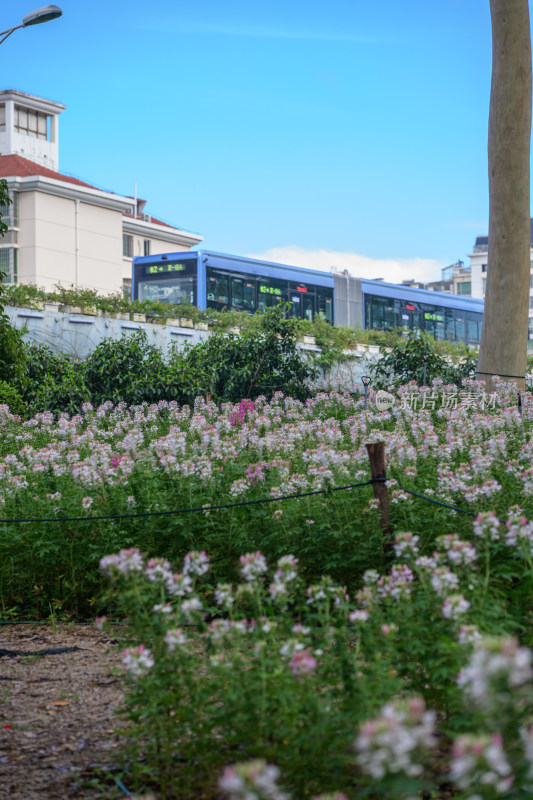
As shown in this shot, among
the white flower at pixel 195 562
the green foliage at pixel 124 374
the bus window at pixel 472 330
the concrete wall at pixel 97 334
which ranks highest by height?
the bus window at pixel 472 330


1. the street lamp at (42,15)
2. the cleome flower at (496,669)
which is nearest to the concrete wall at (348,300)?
the street lamp at (42,15)

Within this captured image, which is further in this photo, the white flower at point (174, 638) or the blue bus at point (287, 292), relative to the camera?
the blue bus at point (287, 292)

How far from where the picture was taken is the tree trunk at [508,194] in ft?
47.4

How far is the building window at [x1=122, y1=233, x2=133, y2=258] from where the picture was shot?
6675 centimetres

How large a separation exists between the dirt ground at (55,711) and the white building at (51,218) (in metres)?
46.2

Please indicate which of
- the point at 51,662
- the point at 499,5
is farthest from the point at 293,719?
the point at 499,5

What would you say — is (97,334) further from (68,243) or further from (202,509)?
(68,243)

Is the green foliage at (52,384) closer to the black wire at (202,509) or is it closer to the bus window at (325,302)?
the black wire at (202,509)

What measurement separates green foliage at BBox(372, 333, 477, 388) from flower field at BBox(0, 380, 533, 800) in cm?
704

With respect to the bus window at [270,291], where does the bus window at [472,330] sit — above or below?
below

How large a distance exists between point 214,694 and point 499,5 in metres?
13.7

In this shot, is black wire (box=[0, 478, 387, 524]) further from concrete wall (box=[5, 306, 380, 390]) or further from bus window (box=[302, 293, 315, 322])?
bus window (box=[302, 293, 315, 322])

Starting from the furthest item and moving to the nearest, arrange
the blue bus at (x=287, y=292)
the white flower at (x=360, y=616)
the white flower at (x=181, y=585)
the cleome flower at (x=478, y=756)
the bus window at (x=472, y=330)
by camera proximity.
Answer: the bus window at (x=472, y=330) → the blue bus at (x=287, y=292) → the white flower at (x=181, y=585) → the white flower at (x=360, y=616) → the cleome flower at (x=478, y=756)

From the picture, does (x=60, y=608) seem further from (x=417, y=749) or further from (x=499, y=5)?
(x=499, y=5)
